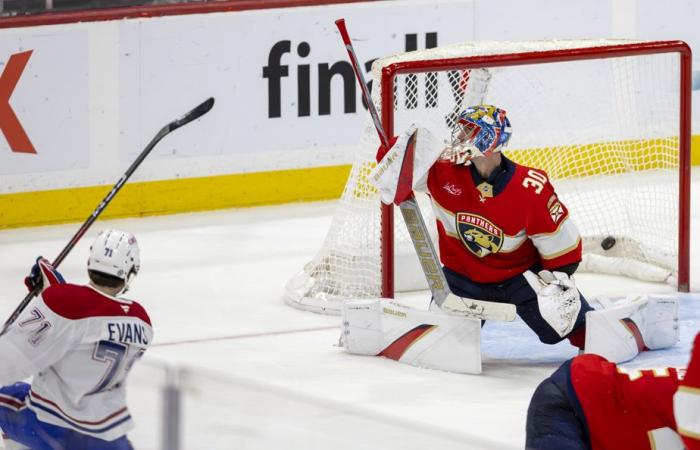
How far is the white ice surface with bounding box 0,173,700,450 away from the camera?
3045 millimetres

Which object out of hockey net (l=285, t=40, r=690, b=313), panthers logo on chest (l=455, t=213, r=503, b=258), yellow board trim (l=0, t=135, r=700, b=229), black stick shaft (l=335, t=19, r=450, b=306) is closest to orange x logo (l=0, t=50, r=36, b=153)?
yellow board trim (l=0, t=135, r=700, b=229)

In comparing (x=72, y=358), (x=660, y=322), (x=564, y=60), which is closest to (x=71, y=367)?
(x=72, y=358)

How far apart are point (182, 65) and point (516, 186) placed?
2890 mm

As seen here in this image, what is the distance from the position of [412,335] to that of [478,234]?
42 cm

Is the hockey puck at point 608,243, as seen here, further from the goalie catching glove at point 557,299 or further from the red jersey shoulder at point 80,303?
the red jersey shoulder at point 80,303

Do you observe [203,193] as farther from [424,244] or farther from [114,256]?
[114,256]

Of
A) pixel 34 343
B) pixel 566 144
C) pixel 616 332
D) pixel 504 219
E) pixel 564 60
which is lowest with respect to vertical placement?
pixel 616 332

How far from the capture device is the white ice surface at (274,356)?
9.99ft

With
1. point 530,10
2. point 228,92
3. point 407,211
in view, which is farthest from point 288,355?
point 530,10

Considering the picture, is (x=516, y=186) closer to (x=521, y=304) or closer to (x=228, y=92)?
(x=521, y=304)

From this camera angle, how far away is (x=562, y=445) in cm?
337

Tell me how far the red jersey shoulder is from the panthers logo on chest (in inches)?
68.0

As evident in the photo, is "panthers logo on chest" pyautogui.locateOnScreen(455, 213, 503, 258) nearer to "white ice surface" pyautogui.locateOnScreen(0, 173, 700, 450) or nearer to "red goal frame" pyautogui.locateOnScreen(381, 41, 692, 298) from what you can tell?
"white ice surface" pyautogui.locateOnScreen(0, 173, 700, 450)

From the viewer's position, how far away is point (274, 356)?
18.7 ft
